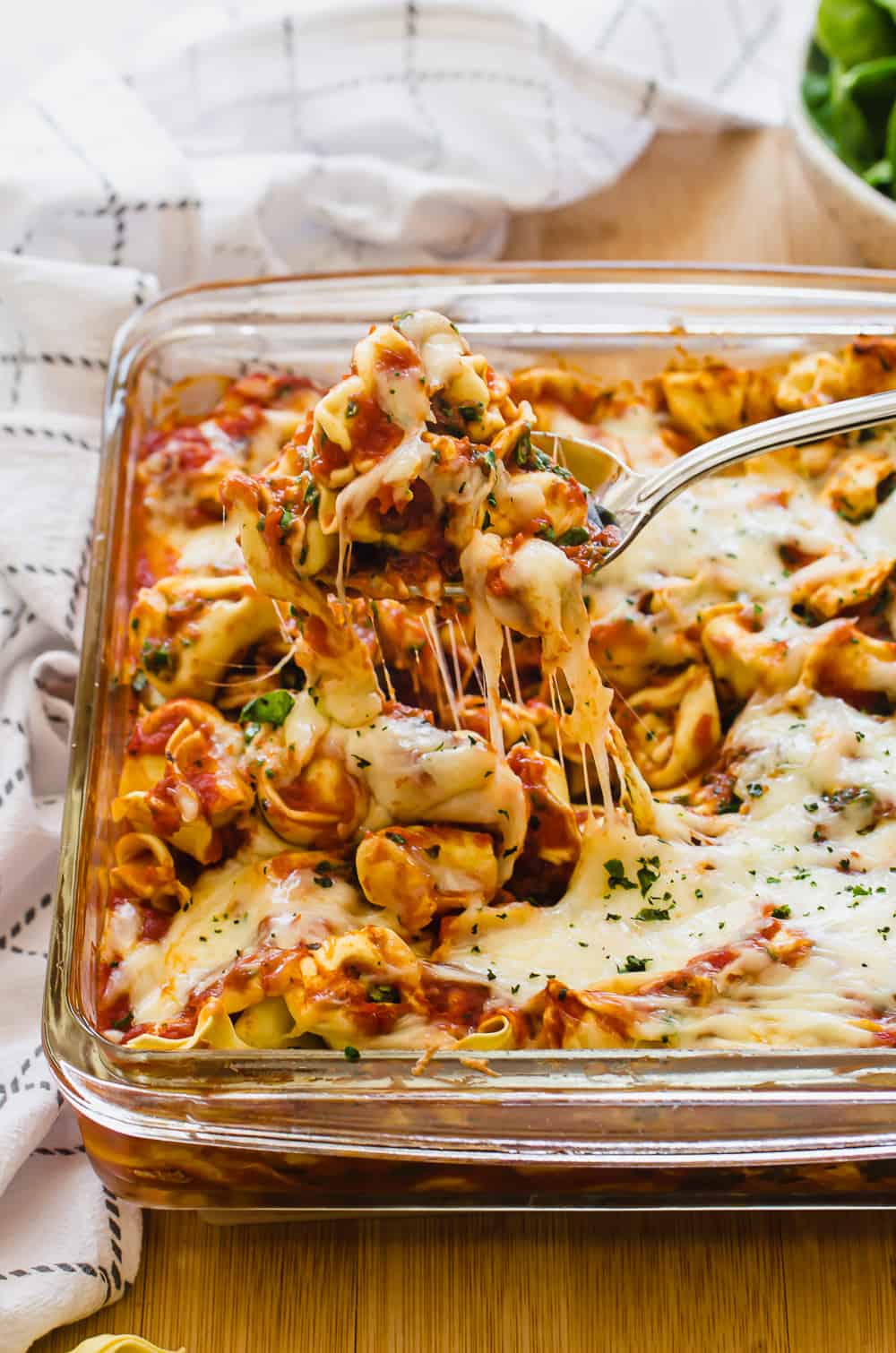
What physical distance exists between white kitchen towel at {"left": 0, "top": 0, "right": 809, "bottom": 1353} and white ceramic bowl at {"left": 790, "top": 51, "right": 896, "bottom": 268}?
0.60 feet

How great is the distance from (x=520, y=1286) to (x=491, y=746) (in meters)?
0.56

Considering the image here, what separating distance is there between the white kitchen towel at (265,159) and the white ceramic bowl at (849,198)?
0.18 m

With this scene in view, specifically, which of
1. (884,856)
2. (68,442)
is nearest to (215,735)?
(68,442)

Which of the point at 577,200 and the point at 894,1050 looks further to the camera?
the point at 577,200

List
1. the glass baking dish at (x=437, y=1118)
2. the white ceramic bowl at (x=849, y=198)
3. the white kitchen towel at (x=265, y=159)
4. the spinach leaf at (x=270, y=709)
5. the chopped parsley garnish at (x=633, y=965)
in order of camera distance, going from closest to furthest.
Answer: the glass baking dish at (x=437, y=1118) < the chopped parsley garnish at (x=633, y=965) < the spinach leaf at (x=270, y=709) < the white kitchen towel at (x=265, y=159) < the white ceramic bowl at (x=849, y=198)

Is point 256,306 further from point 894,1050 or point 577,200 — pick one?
point 894,1050

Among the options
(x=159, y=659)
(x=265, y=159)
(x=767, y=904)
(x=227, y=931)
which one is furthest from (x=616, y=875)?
(x=265, y=159)

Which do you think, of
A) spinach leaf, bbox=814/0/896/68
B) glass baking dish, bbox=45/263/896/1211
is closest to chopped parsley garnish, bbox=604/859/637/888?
glass baking dish, bbox=45/263/896/1211

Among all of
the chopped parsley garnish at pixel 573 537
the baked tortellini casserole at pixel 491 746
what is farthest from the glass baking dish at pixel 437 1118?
the chopped parsley garnish at pixel 573 537

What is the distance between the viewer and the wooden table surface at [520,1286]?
5.23 ft

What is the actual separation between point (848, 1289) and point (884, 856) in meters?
0.45

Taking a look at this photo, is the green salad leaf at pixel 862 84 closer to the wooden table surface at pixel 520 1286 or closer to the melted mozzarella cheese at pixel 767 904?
the melted mozzarella cheese at pixel 767 904

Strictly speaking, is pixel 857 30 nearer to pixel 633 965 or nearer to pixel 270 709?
pixel 270 709

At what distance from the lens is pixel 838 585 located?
186cm
